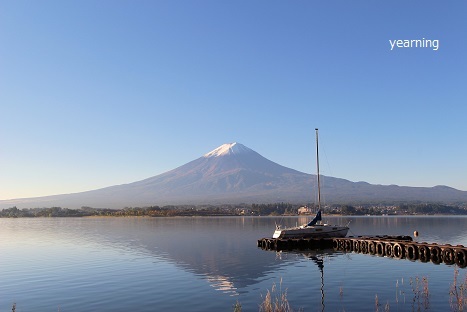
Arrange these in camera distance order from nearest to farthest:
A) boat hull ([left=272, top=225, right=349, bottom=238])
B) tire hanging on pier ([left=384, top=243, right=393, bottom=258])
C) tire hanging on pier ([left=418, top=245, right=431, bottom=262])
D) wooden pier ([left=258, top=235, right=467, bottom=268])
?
1. wooden pier ([left=258, top=235, right=467, bottom=268])
2. tire hanging on pier ([left=418, top=245, right=431, bottom=262])
3. tire hanging on pier ([left=384, top=243, right=393, bottom=258])
4. boat hull ([left=272, top=225, right=349, bottom=238])

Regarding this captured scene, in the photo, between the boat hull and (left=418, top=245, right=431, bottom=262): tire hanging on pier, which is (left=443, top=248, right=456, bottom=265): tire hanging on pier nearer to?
(left=418, top=245, right=431, bottom=262): tire hanging on pier

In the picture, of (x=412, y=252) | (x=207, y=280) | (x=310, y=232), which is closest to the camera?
(x=207, y=280)

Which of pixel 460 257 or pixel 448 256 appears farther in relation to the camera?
pixel 448 256

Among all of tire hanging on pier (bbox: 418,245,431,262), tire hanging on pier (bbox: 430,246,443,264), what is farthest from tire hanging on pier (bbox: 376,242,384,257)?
tire hanging on pier (bbox: 430,246,443,264)

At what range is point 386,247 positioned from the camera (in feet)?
189

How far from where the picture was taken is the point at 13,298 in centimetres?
3416

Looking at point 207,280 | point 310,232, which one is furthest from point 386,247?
point 207,280

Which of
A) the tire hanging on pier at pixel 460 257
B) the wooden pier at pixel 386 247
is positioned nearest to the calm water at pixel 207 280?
the tire hanging on pier at pixel 460 257

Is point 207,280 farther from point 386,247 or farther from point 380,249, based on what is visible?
point 380,249

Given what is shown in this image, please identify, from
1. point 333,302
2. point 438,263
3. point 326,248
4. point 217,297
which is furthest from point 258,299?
point 326,248

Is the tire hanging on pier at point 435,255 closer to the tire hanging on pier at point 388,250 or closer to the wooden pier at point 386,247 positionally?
the wooden pier at point 386,247

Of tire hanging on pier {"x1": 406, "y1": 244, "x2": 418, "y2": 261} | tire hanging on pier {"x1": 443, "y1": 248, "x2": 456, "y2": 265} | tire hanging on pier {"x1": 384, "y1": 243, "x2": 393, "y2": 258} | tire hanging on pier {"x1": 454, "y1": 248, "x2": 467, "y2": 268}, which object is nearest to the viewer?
tire hanging on pier {"x1": 454, "y1": 248, "x2": 467, "y2": 268}

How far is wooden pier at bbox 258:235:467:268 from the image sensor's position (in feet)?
156

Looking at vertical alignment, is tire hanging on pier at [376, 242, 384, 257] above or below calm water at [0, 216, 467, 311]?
above
